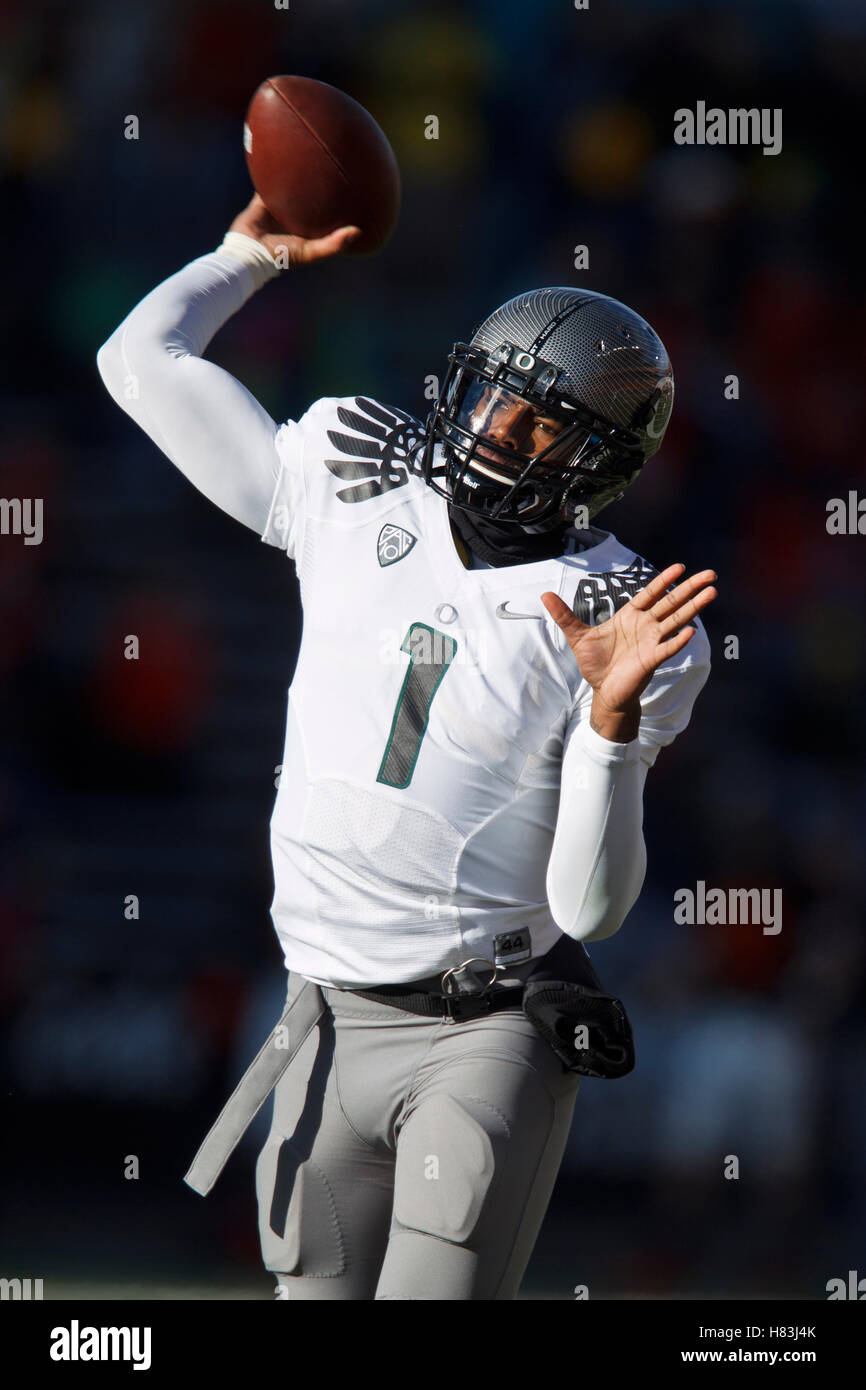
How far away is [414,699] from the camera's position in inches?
66.7

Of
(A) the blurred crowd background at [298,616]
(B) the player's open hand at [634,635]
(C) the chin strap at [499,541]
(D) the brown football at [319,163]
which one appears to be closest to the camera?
(B) the player's open hand at [634,635]

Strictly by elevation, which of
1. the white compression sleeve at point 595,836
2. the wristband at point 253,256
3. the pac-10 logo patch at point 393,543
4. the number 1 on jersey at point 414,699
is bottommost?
the white compression sleeve at point 595,836

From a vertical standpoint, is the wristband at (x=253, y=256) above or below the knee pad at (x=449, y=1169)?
above

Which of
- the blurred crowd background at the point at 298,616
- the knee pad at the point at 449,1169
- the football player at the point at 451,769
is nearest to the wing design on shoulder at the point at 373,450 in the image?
the football player at the point at 451,769

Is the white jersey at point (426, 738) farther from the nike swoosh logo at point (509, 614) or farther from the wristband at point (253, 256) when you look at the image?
the wristband at point (253, 256)

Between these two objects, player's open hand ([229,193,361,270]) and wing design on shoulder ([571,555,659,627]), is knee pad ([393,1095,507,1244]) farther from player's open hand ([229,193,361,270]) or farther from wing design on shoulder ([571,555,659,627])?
player's open hand ([229,193,361,270])

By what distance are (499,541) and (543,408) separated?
0.53ft

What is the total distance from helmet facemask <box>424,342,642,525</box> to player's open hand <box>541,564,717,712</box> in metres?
0.20

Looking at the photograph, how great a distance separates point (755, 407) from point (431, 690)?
1874mm

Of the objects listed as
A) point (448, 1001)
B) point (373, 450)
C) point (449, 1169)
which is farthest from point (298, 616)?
point (449, 1169)

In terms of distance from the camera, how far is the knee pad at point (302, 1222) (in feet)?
5.55

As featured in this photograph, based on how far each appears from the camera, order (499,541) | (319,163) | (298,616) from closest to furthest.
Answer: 1. (499,541)
2. (319,163)
3. (298,616)

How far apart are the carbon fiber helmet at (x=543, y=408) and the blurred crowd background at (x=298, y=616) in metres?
1.37

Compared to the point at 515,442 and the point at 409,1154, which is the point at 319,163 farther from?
the point at 409,1154
